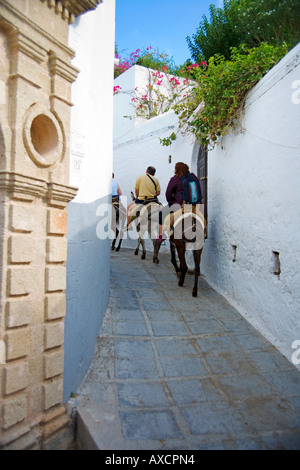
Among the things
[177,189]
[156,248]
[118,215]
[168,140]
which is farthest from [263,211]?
[168,140]

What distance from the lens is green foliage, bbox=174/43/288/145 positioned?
456 cm

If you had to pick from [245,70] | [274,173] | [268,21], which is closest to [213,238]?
[274,173]

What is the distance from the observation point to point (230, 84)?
4906 millimetres

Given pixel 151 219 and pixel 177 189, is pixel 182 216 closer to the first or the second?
pixel 177 189

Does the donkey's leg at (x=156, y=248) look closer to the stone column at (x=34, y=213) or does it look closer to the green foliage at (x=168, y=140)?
the green foliage at (x=168, y=140)

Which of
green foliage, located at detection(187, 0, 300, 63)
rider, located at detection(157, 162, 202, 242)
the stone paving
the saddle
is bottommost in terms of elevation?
the stone paving

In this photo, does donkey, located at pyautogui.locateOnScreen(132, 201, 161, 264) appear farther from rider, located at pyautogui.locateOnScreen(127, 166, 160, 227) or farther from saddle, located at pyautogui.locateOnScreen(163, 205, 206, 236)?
saddle, located at pyautogui.locateOnScreen(163, 205, 206, 236)

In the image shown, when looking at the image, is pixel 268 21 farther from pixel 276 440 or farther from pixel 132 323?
pixel 276 440

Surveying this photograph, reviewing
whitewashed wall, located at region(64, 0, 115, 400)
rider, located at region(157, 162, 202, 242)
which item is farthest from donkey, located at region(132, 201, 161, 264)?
whitewashed wall, located at region(64, 0, 115, 400)

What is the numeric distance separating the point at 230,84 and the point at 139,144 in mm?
5359

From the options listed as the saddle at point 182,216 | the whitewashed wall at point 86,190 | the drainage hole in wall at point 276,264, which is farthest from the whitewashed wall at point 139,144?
the whitewashed wall at point 86,190

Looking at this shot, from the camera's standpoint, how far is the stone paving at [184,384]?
98.3 inches

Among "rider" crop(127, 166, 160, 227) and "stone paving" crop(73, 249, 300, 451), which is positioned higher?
"rider" crop(127, 166, 160, 227)
